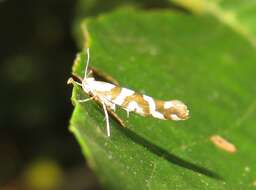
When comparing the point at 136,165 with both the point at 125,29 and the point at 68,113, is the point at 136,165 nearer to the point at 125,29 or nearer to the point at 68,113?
the point at 125,29

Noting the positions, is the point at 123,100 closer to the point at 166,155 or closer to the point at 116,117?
the point at 116,117

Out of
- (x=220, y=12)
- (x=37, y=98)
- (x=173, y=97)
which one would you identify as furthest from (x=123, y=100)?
(x=37, y=98)

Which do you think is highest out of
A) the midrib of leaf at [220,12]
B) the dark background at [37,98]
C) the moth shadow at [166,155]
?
the midrib of leaf at [220,12]

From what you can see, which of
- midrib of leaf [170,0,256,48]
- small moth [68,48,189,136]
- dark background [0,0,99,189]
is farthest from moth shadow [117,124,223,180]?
dark background [0,0,99,189]

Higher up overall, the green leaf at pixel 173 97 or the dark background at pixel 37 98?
the green leaf at pixel 173 97

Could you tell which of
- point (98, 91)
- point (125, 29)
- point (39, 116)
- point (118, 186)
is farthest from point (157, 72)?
point (39, 116)

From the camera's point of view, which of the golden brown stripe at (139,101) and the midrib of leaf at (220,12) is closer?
the golden brown stripe at (139,101)

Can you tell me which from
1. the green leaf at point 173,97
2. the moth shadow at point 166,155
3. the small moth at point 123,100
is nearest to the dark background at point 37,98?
the green leaf at point 173,97

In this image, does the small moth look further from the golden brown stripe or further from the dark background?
the dark background

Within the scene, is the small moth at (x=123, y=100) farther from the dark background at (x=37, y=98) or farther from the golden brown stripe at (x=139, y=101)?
the dark background at (x=37, y=98)
